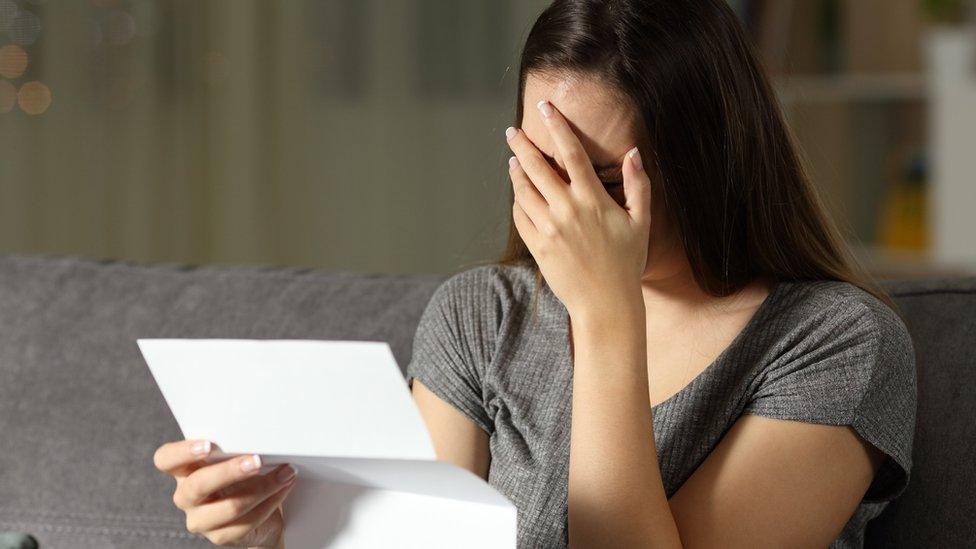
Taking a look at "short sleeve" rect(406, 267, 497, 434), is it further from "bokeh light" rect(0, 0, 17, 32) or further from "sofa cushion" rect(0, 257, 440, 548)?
"bokeh light" rect(0, 0, 17, 32)

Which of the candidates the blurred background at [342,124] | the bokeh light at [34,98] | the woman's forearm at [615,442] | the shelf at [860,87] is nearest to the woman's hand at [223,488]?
the woman's forearm at [615,442]

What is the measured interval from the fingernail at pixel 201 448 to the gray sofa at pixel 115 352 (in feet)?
1.55

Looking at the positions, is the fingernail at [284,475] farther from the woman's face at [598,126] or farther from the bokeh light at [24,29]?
the bokeh light at [24,29]

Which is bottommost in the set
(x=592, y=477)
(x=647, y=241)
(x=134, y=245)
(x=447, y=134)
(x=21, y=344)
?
(x=134, y=245)

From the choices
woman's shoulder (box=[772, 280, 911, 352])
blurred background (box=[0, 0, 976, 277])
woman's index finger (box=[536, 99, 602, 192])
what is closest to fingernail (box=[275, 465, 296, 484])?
woman's index finger (box=[536, 99, 602, 192])

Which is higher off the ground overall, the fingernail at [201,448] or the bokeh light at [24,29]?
the fingernail at [201,448]

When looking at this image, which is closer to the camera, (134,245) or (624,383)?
(624,383)

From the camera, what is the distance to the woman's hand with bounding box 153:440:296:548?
2.90 ft

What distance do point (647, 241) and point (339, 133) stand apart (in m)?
2.29

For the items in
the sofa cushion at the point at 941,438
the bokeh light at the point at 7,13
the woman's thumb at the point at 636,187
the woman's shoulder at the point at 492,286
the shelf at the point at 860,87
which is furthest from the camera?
the shelf at the point at 860,87

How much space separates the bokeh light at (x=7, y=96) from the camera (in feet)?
9.15

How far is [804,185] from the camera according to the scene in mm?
1125

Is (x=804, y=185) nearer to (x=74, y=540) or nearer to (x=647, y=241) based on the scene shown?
(x=647, y=241)

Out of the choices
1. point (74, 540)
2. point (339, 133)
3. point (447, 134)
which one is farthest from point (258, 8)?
point (74, 540)
